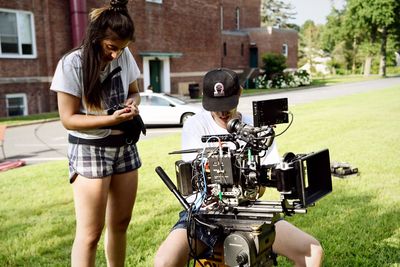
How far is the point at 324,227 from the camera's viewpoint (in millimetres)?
4523

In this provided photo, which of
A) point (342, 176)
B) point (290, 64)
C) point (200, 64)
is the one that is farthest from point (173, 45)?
point (342, 176)

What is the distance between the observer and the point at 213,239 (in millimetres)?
2572

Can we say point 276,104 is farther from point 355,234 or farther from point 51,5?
point 51,5

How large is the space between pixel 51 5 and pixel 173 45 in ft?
32.3

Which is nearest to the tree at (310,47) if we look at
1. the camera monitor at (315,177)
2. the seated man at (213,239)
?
the seated man at (213,239)

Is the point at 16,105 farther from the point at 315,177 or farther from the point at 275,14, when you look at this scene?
the point at 275,14

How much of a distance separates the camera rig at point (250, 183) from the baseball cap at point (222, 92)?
0.46 m

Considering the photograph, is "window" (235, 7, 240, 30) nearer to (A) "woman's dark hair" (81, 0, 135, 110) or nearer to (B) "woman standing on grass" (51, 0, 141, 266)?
(B) "woman standing on grass" (51, 0, 141, 266)

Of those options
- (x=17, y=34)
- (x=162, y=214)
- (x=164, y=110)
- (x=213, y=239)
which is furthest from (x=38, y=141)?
(x=213, y=239)

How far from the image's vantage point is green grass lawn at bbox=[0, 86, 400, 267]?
3998 mm

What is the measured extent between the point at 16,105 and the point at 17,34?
10.8 feet

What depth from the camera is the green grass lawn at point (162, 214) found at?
4.00m

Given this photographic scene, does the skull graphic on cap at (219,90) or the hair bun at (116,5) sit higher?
the hair bun at (116,5)

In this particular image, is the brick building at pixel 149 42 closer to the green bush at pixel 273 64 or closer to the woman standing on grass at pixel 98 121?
the green bush at pixel 273 64
